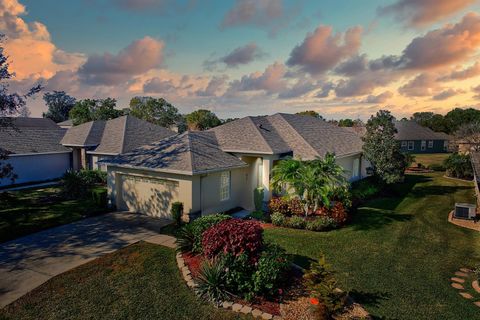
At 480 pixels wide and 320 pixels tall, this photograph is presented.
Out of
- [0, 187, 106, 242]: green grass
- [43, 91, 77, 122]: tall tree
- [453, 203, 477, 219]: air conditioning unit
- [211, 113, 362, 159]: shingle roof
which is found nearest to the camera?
[0, 187, 106, 242]: green grass

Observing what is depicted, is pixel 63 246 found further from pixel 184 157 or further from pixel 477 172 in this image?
pixel 477 172

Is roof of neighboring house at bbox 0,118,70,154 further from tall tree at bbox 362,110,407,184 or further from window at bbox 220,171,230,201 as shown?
tall tree at bbox 362,110,407,184

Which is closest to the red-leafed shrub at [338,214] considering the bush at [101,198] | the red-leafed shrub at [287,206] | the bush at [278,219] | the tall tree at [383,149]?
the red-leafed shrub at [287,206]

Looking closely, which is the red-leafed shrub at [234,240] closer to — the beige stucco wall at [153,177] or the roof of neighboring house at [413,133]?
the beige stucco wall at [153,177]

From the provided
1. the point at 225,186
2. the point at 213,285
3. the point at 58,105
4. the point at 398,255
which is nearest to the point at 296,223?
the point at 398,255

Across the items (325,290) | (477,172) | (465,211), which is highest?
(477,172)

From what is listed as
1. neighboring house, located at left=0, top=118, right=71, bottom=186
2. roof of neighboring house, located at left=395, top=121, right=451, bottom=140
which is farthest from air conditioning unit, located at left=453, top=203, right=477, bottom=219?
roof of neighboring house, located at left=395, top=121, right=451, bottom=140
